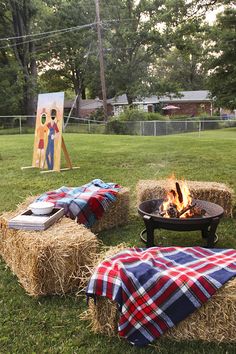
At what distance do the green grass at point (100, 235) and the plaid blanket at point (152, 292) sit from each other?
12cm

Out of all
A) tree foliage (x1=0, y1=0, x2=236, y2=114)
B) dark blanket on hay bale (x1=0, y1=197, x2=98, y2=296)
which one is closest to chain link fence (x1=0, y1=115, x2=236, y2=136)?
tree foliage (x1=0, y1=0, x2=236, y2=114)

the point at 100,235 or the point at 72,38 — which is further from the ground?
the point at 72,38

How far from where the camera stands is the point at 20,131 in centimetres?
1958

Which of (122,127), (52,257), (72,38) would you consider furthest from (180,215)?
(72,38)

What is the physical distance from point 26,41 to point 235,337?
2681cm

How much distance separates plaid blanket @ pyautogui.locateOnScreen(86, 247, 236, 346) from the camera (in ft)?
6.70

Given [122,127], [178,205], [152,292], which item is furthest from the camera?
[122,127]

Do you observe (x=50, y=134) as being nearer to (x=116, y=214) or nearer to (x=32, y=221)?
(x=116, y=214)

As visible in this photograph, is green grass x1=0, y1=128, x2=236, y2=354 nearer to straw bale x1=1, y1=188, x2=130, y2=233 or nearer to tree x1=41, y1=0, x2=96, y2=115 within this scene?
straw bale x1=1, y1=188, x2=130, y2=233

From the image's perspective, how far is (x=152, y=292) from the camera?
2.08m

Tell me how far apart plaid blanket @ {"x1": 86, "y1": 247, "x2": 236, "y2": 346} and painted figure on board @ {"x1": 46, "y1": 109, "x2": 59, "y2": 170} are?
550cm

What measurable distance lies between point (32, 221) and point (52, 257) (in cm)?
44

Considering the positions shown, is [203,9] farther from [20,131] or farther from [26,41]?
[26,41]

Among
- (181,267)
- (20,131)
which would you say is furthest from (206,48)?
(181,267)
